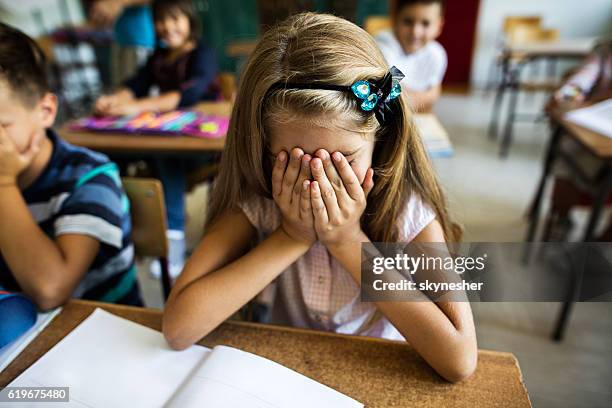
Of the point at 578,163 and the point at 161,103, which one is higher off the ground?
the point at 161,103

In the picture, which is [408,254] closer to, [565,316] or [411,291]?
[411,291]

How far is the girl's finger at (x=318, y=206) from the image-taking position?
0.61 meters

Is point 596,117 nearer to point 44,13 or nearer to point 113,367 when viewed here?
point 113,367

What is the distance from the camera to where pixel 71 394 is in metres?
0.53

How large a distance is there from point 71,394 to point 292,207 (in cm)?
38

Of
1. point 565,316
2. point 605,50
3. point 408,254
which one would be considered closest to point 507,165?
point 605,50

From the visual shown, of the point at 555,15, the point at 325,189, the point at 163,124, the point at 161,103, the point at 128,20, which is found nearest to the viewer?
the point at 325,189

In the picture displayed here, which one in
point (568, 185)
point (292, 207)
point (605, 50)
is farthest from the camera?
point (605, 50)

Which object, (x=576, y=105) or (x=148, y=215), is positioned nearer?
(x=148, y=215)

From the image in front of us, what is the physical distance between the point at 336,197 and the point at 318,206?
0.03 meters

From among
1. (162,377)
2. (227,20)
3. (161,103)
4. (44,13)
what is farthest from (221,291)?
(44,13)

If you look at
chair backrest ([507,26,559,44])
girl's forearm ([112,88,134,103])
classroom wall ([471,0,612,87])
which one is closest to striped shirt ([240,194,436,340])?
girl's forearm ([112,88,134,103])

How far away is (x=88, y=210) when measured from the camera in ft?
2.72

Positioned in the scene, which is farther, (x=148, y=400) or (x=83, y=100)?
(x=83, y=100)
